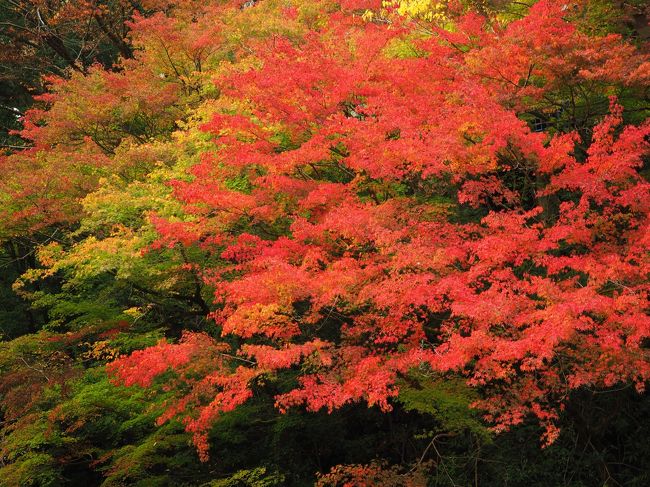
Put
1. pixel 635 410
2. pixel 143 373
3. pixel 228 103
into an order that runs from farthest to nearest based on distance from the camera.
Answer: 1. pixel 228 103
2. pixel 635 410
3. pixel 143 373

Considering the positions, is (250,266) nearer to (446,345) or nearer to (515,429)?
(446,345)

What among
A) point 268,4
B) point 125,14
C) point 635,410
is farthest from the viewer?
point 125,14

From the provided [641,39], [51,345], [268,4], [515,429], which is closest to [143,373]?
[51,345]

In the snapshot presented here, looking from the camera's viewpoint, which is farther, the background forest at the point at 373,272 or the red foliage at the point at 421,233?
the background forest at the point at 373,272

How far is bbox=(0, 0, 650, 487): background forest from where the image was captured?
991 cm

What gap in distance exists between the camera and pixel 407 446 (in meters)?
14.3

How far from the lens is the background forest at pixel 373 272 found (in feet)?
32.5

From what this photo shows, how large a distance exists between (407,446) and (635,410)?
5315 mm

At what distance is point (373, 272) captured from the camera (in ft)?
34.1

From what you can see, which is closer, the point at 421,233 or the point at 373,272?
the point at 373,272

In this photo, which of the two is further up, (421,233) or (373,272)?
(421,233)

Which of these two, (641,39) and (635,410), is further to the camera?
(641,39)

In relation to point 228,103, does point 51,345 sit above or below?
below

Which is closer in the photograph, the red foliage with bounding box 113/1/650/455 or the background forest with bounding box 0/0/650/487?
the red foliage with bounding box 113/1/650/455
